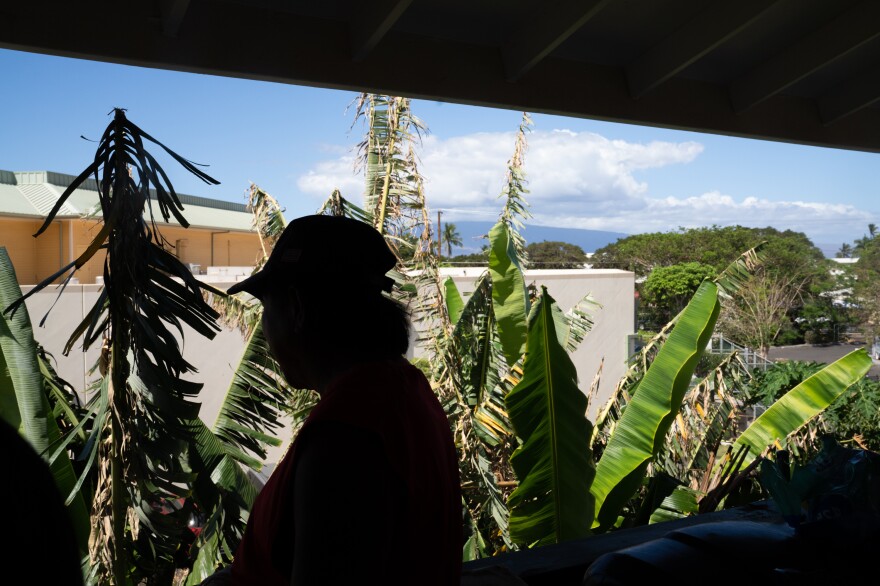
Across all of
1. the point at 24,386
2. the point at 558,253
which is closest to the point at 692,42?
the point at 24,386

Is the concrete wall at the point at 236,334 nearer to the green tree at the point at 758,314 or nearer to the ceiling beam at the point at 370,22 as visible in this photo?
the ceiling beam at the point at 370,22

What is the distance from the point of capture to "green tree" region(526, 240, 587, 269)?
1784 inches

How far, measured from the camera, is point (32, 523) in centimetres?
58

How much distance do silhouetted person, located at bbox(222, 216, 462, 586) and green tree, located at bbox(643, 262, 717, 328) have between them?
113 ft

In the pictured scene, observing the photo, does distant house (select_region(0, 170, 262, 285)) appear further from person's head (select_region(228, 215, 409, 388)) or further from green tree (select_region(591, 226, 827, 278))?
green tree (select_region(591, 226, 827, 278))

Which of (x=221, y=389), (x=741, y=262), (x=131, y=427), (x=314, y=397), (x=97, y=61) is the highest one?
(x=97, y=61)

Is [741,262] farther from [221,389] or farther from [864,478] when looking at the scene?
[221,389]

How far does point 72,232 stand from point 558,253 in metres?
34.9

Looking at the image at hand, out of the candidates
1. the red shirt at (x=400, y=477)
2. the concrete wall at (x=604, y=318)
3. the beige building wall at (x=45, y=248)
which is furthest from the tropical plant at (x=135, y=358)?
the concrete wall at (x=604, y=318)

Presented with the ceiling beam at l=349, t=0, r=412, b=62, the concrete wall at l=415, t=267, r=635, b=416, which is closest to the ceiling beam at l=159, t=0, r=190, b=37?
the ceiling beam at l=349, t=0, r=412, b=62

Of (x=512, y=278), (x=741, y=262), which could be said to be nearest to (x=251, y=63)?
(x=512, y=278)

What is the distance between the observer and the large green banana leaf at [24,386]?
333 centimetres

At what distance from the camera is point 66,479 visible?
333cm

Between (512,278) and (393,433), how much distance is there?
3.97 m
